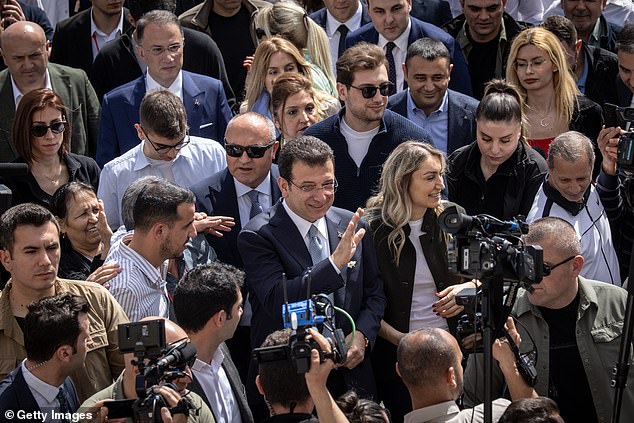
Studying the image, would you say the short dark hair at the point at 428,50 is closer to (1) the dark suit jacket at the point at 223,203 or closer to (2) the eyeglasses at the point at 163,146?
(1) the dark suit jacket at the point at 223,203

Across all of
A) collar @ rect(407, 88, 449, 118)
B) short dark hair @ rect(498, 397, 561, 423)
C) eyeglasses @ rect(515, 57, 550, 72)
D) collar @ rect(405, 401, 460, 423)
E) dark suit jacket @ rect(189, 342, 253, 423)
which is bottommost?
dark suit jacket @ rect(189, 342, 253, 423)

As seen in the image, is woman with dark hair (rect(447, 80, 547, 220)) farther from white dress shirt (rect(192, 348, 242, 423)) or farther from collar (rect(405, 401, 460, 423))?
white dress shirt (rect(192, 348, 242, 423))

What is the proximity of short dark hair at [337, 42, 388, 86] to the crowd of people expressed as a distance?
0.02 metres

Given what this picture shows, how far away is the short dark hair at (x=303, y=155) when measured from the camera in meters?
7.52

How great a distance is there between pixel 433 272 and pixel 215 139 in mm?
2583

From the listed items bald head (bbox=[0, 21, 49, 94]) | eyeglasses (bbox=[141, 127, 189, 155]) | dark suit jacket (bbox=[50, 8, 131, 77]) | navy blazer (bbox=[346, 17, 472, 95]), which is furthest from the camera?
dark suit jacket (bbox=[50, 8, 131, 77])

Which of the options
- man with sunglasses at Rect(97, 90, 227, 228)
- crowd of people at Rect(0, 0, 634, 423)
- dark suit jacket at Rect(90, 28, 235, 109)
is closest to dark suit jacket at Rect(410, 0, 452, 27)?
crowd of people at Rect(0, 0, 634, 423)

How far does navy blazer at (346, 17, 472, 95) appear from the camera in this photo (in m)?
10.2

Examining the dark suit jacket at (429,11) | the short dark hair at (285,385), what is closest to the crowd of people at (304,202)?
the short dark hair at (285,385)

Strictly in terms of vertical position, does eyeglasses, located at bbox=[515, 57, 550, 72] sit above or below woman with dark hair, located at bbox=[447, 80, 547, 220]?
above

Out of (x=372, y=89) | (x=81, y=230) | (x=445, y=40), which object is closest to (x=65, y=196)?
(x=81, y=230)

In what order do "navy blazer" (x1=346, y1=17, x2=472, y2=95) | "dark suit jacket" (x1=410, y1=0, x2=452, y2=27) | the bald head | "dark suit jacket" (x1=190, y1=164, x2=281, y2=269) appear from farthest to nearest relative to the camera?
"dark suit jacket" (x1=410, y1=0, x2=452, y2=27)
"navy blazer" (x1=346, y1=17, x2=472, y2=95)
the bald head
"dark suit jacket" (x1=190, y1=164, x2=281, y2=269)

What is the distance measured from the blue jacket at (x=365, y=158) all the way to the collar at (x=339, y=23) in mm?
2439
